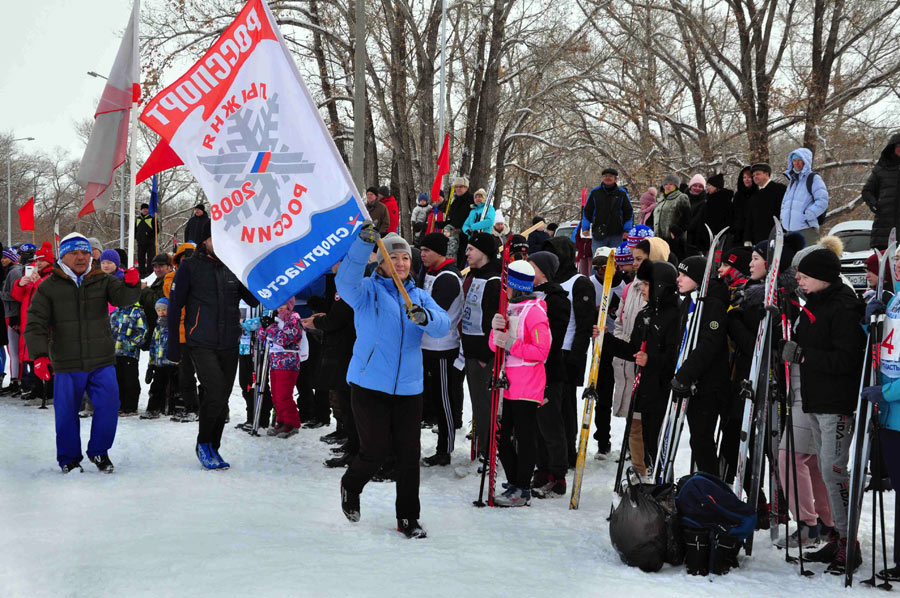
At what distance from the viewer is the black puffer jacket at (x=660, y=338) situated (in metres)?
6.36

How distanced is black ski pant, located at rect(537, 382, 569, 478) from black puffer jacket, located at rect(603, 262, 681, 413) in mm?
644

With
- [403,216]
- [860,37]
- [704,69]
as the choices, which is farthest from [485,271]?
[704,69]

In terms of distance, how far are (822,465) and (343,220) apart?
3420 millimetres

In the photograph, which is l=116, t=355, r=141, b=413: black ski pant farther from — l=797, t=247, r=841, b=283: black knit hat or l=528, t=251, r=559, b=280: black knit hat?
l=797, t=247, r=841, b=283: black knit hat

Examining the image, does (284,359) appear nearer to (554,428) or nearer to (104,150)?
(104,150)

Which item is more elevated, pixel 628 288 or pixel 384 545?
pixel 628 288

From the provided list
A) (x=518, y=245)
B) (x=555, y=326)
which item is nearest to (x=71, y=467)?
(x=555, y=326)

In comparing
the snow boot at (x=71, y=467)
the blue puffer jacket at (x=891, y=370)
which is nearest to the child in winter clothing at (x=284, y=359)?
the snow boot at (x=71, y=467)

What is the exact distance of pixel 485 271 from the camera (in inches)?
288

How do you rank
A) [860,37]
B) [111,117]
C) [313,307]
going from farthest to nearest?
[860,37]
[111,117]
[313,307]

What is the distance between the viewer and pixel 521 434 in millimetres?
6336

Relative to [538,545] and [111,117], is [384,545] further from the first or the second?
[111,117]

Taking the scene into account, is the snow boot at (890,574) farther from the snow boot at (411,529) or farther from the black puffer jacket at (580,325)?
the black puffer jacket at (580,325)

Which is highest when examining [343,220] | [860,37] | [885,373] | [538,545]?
[860,37]
